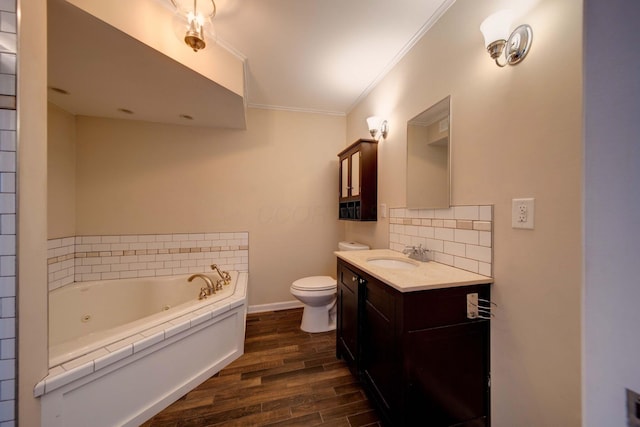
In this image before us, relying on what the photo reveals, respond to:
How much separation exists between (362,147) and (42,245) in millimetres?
2158

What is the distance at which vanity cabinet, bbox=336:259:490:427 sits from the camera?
1.04m

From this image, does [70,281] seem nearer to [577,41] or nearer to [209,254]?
[209,254]

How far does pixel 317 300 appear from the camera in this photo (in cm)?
221

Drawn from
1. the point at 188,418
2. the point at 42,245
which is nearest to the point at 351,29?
the point at 42,245

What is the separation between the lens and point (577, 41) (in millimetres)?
804

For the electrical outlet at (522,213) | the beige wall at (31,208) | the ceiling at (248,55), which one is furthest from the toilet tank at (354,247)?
the beige wall at (31,208)

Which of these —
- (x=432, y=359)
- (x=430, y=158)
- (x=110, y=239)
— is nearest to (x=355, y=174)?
(x=430, y=158)

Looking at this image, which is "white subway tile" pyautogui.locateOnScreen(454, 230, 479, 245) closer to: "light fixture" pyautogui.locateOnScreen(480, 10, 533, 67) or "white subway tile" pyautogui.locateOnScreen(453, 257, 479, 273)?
"white subway tile" pyautogui.locateOnScreen(453, 257, 479, 273)

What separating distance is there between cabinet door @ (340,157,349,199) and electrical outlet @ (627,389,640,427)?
2151mm

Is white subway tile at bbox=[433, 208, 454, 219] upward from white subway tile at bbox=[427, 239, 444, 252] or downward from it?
upward

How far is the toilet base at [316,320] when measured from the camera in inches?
90.2

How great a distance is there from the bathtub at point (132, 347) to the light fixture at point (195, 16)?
1703mm

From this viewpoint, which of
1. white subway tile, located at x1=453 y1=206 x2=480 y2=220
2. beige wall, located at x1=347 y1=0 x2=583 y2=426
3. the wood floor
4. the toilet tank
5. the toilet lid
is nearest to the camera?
beige wall, located at x1=347 y1=0 x2=583 y2=426

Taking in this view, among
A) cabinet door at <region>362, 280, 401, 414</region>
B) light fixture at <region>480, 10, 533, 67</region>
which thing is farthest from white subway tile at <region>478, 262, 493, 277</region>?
light fixture at <region>480, 10, 533, 67</region>
